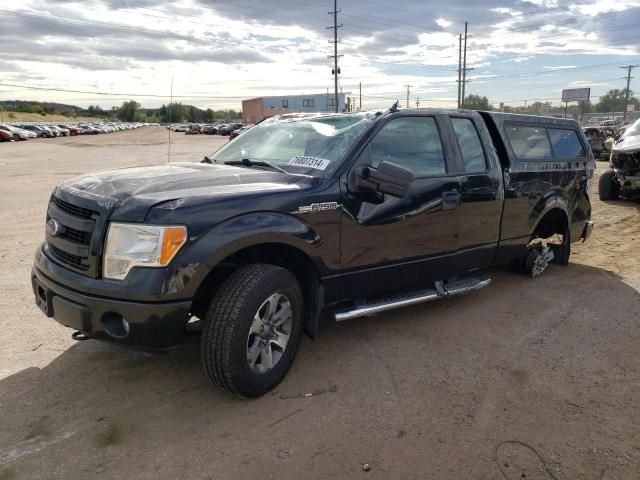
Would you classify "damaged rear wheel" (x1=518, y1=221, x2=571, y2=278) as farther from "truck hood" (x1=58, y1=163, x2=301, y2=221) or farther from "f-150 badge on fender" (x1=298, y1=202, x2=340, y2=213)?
"truck hood" (x1=58, y1=163, x2=301, y2=221)

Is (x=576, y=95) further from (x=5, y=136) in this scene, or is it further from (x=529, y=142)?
(x=529, y=142)

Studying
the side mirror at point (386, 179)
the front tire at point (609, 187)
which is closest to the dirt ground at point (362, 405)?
the side mirror at point (386, 179)

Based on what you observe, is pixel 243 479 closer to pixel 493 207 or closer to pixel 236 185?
pixel 236 185

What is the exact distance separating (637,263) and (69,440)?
6.52 metres

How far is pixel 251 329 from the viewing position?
3174 mm

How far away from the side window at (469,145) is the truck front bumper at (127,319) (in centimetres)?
283

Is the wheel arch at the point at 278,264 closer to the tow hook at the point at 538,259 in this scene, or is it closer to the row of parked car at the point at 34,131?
the tow hook at the point at 538,259

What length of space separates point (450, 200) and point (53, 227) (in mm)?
2952

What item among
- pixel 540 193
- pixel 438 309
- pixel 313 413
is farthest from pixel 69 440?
pixel 540 193

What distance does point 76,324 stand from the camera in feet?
9.78

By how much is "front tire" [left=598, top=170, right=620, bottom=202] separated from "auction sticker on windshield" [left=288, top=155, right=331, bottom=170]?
10.2 m

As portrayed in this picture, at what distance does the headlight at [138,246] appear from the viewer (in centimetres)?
284

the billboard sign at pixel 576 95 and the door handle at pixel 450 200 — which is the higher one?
the billboard sign at pixel 576 95

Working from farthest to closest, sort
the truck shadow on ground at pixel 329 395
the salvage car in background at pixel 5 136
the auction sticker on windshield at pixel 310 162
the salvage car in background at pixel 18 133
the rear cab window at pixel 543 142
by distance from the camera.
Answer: the salvage car in background at pixel 18 133 < the salvage car in background at pixel 5 136 < the rear cab window at pixel 543 142 < the auction sticker on windshield at pixel 310 162 < the truck shadow on ground at pixel 329 395
